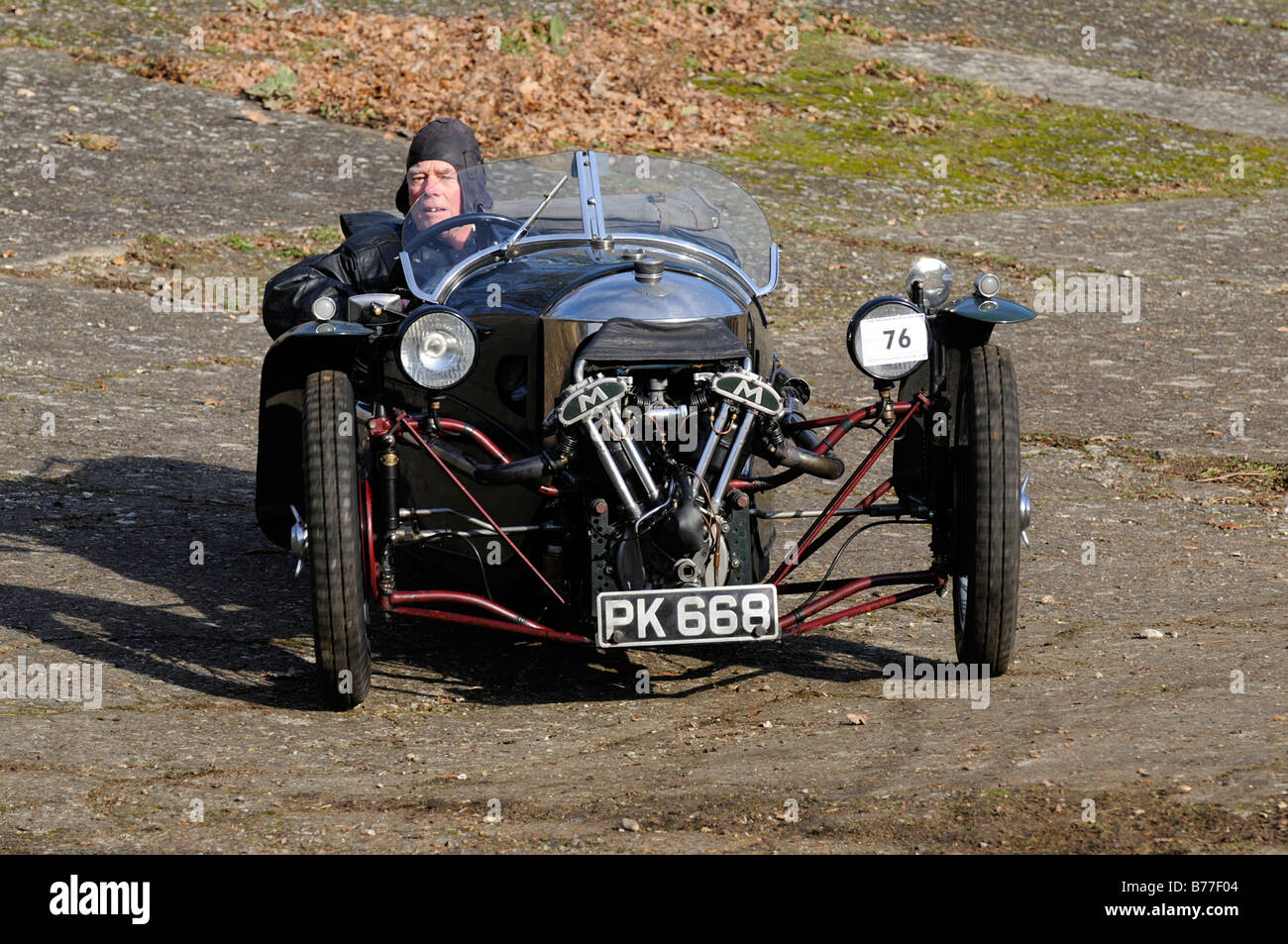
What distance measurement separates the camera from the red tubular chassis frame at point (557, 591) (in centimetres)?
527

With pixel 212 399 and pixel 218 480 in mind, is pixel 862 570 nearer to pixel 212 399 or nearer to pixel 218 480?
pixel 218 480

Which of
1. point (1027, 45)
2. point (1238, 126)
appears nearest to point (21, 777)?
point (1238, 126)

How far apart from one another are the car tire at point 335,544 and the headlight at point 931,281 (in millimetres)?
2229

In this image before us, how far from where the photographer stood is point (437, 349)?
204 inches

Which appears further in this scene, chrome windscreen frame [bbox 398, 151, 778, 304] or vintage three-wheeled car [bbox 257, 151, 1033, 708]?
chrome windscreen frame [bbox 398, 151, 778, 304]

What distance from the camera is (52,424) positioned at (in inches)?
353
